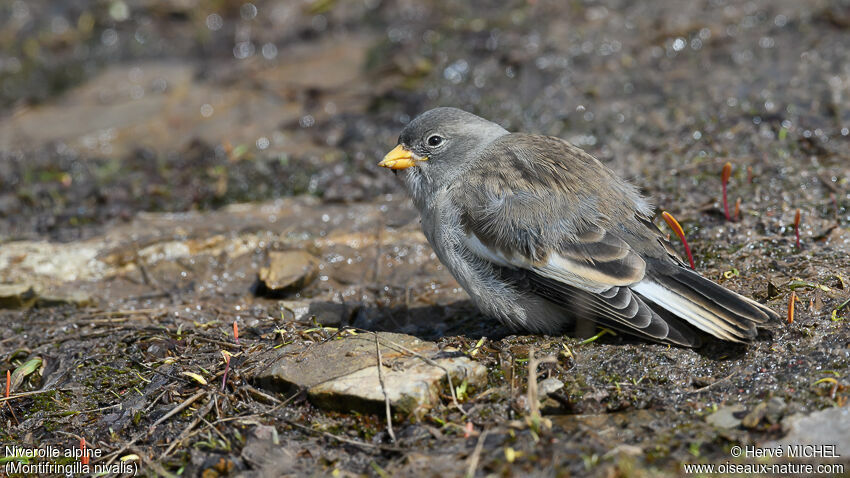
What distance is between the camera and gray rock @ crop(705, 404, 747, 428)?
357 centimetres

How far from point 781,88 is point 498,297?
4432mm

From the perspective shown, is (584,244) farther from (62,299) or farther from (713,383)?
(62,299)

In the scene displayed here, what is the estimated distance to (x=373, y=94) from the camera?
8727 millimetres

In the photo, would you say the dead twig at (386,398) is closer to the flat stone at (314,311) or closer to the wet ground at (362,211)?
the wet ground at (362,211)

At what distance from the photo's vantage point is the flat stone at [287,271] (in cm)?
587

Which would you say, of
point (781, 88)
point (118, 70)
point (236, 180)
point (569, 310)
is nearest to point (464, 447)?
point (569, 310)

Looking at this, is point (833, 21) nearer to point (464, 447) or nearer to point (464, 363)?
point (464, 363)

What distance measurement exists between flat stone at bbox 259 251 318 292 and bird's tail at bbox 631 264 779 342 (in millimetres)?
2653

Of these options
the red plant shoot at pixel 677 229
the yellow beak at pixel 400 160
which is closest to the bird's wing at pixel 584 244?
the red plant shoot at pixel 677 229

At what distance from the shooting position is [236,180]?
7594 millimetres

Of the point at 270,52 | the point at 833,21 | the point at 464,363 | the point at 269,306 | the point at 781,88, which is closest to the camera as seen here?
the point at 464,363

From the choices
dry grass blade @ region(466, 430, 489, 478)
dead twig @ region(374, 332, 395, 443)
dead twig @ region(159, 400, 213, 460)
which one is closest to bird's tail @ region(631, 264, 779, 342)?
dry grass blade @ region(466, 430, 489, 478)

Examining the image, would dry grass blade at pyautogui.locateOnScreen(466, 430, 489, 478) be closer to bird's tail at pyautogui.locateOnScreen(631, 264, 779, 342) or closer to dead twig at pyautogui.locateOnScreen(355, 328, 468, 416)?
dead twig at pyautogui.locateOnScreen(355, 328, 468, 416)

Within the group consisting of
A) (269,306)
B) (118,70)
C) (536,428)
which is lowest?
(269,306)
